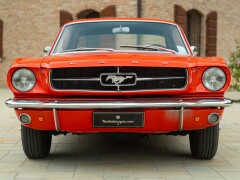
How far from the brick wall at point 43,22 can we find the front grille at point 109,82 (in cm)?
1153

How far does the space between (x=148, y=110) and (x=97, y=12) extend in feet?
39.8

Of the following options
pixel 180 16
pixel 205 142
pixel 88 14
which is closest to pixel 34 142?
pixel 205 142

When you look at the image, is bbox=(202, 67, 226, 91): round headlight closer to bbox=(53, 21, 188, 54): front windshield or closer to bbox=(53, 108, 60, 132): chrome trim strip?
bbox=(53, 21, 188, 54): front windshield

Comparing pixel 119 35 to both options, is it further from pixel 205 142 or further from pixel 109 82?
pixel 205 142

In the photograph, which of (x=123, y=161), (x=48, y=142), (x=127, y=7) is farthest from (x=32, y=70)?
(x=127, y=7)

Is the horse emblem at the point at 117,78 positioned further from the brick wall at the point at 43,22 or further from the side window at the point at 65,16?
the side window at the point at 65,16

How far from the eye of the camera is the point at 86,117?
12.6ft

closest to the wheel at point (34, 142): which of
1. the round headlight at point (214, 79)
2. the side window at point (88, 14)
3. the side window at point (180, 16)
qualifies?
the round headlight at point (214, 79)

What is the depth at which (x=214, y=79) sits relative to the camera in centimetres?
393

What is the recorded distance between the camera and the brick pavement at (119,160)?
389 cm

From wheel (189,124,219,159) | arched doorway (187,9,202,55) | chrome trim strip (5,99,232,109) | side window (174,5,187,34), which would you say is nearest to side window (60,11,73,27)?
side window (174,5,187,34)

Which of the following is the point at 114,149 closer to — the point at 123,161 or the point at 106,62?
the point at 123,161

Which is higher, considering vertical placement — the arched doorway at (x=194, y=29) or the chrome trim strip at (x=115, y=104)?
the arched doorway at (x=194, y=29)

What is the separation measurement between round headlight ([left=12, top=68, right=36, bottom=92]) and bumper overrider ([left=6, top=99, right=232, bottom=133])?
125mm
